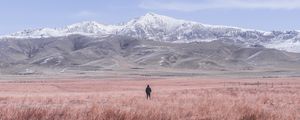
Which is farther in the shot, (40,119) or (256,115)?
(256,115)

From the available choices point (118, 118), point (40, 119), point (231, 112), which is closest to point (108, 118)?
point (118, 118)

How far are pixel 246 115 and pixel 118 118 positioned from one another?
3.74 meters

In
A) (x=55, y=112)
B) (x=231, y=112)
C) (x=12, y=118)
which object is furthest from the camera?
(x=231, y=112)

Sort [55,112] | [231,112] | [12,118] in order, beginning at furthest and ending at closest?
1. [231,112]
2. [55,112]
3. [12,118]

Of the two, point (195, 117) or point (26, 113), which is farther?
point (195, 117)

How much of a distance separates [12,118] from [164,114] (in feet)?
13.5

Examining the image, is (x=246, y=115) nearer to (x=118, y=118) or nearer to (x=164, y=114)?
(x=164, y=114)

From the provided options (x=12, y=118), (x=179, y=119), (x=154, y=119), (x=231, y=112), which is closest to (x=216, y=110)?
(x=231, y=112)

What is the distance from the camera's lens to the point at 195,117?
17.8 metres

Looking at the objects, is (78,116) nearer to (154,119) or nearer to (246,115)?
(154,119)

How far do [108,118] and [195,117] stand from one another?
3.12 meters

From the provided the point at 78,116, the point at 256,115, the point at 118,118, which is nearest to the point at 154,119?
the point at 118,118

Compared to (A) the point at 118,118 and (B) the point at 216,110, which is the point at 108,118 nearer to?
(A) the point at 118,118

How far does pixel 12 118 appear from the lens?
50.1 ft
